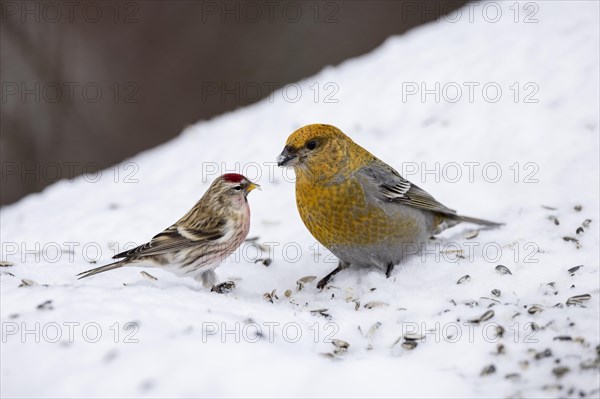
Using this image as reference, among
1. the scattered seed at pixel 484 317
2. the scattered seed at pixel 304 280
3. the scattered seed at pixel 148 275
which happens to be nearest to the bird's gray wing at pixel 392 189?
the scattered seed at pixel 304 280

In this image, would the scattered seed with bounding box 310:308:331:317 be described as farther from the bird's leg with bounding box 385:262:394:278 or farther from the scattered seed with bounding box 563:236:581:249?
the scattered seed with bounding box 563:236:581:249

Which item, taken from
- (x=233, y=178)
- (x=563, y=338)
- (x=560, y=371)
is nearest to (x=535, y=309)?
(x=563, y=338)

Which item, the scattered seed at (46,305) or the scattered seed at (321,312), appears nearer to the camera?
the scattered seed at (46,305)

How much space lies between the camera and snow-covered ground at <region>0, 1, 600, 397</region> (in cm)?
362

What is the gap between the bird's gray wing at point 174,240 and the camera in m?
4.96

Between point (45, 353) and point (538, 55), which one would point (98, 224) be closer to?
point (45, 353)

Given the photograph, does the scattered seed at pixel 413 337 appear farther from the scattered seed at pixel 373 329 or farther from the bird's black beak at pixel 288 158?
the bird's black beak at pixel 288 158

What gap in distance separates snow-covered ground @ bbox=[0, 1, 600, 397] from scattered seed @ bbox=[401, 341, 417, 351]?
3 cm

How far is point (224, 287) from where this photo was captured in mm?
5273

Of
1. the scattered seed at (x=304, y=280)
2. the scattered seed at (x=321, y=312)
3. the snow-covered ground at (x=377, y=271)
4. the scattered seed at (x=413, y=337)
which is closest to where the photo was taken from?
the snow-covered ground at (x=377, y=271)

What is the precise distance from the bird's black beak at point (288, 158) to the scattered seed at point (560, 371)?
225 centimetres

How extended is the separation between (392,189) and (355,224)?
0.42 m

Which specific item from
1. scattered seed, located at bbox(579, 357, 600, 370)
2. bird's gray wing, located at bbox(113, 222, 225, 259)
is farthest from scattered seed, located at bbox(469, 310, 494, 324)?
bird's gray wing, located at bbox(113, 222, 225, 259)

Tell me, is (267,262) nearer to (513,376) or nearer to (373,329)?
(373,329)
